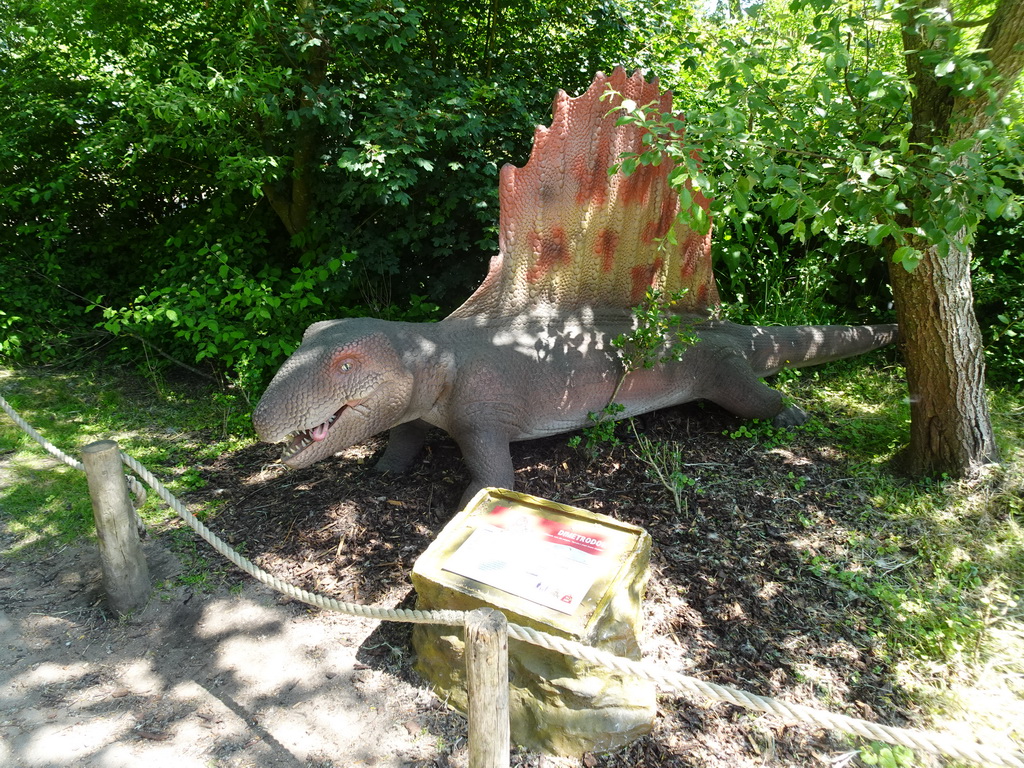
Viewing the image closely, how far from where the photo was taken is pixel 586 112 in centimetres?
322

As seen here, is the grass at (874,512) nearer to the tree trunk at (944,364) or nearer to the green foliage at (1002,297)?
the tree trunk at (944,364)

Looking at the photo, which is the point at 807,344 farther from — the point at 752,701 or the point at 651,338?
A: the point at 752,701

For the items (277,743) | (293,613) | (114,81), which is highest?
(114,81)

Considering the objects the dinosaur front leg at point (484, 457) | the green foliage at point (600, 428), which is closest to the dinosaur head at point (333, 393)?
the dinosaur front leg at point (484, 457)

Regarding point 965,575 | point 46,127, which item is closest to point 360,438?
point 965,575

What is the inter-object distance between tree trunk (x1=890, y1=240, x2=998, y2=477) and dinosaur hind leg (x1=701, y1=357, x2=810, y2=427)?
0.76 meters

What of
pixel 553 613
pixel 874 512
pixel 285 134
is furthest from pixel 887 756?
pixel 285 134

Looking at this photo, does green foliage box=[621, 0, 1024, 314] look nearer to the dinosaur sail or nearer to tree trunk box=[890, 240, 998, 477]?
tree trunk box=[890, 240, 998, 477]

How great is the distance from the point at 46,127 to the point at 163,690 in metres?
5.36

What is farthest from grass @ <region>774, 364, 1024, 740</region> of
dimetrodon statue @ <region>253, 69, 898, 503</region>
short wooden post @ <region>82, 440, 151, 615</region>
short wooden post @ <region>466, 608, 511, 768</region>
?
short wooden post @ <region>82, 440, 151, 615</region>

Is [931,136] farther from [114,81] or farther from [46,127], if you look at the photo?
[46,127]

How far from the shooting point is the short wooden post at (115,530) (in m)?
2.61

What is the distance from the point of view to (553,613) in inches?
79.3

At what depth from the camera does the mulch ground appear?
7.43 ft
